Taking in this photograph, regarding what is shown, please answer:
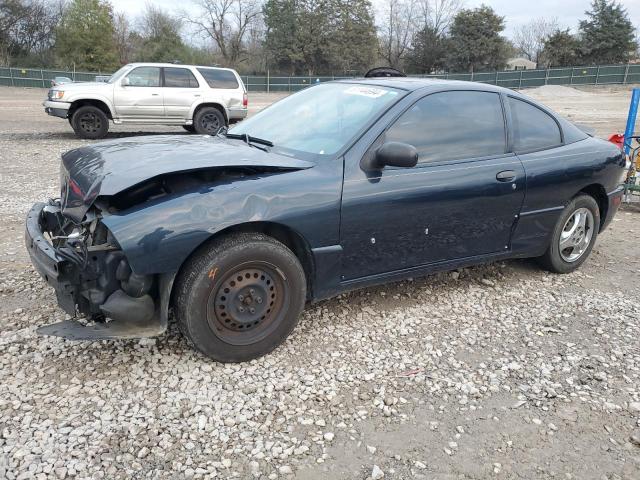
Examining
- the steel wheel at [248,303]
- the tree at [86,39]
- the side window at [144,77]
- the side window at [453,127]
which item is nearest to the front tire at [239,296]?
the steel wheel at [248,303]

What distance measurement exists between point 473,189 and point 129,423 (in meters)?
2.64

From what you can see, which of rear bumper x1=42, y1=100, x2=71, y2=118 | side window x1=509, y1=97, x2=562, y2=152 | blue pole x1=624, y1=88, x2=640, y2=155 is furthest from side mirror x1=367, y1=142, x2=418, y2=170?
rear bumper x1=42, y1=100, x2=71, y2=118

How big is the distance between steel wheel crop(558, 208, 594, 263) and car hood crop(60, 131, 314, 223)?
102 inches

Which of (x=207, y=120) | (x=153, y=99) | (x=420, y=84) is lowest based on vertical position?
(x=207, y=120)

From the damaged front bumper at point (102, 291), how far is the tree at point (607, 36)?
54.8 m

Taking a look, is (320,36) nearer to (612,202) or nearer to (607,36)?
(607,36)

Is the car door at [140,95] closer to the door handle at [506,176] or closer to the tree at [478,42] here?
the door handle at [506,176]

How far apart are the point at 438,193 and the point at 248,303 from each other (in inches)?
58.9

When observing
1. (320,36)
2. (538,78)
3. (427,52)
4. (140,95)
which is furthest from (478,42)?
(140,95)

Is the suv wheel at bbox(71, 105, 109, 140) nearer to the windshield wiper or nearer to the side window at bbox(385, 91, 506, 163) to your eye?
the windshield wiper

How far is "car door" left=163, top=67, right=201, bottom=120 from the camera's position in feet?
41.3

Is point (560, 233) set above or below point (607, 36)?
below

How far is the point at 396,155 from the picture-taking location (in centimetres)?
321

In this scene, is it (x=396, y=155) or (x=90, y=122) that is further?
(x=90, y=122)
